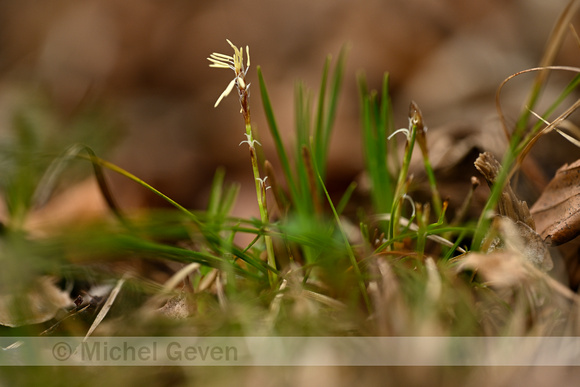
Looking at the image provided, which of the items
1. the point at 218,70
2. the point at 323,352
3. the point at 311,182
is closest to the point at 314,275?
the point at 311,182

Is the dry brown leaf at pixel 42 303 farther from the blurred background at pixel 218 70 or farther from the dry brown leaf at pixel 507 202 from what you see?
the blurred background at pixel 218 70

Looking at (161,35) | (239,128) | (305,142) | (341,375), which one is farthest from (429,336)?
(161,35)

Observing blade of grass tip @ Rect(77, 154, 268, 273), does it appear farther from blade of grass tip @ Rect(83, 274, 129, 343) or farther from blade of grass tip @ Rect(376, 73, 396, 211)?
blade of grass tip @ Rect(376, 73, 396, 211)

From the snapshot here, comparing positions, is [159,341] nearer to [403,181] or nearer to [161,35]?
[403,181]

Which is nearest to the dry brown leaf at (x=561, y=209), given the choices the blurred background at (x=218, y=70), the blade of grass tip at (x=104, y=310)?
the blade of grass tip at (x=104, y=310)

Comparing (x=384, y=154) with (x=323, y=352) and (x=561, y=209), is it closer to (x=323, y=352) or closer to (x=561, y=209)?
(x=561, y=209)
